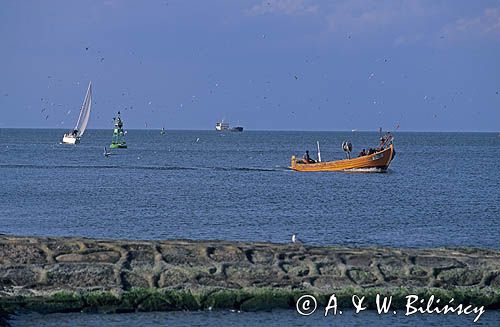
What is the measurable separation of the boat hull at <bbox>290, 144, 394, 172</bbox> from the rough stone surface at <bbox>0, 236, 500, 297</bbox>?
6175 centimetres

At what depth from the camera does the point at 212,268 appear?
16.3 meters

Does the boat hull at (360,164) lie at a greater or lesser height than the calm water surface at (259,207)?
greater

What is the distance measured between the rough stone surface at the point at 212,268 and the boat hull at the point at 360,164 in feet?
203

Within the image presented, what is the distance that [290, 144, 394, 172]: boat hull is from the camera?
258 ft

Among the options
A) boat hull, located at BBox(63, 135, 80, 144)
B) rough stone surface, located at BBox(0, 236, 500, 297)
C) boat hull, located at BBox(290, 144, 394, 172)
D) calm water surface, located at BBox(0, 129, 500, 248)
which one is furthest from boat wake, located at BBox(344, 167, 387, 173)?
boat hull, located at BBox(63, 135, 80, 144)

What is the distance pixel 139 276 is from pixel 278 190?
42.6 metres

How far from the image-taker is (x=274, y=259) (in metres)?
16.6

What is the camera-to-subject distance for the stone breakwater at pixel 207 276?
16.0 meters

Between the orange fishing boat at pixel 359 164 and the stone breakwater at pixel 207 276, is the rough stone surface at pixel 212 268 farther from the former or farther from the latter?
the orange fishing boat at pixel 359 164

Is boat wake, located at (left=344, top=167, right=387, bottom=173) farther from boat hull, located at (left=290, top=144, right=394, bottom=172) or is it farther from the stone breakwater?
the stone breakwater

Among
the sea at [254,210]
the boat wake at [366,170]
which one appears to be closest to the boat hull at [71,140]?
the sea at [254,210]

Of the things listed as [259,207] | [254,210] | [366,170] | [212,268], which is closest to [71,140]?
[366,170]

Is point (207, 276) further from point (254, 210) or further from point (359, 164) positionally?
point (359, 164)

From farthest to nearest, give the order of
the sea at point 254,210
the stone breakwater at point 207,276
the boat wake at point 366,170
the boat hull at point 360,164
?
the boat wake at point 366,170, the boat hull at point 360,164, the sea at point 254,210, the stone breakwater at point 207,276
